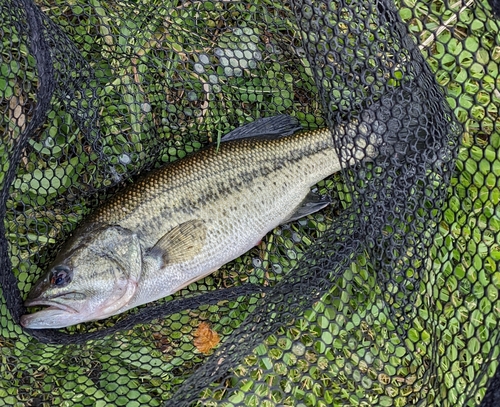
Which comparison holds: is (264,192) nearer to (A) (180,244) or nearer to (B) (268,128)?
(B) (268,128)

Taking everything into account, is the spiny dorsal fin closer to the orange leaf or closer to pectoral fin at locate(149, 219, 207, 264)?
pectoral fin at locate(149, 219, 207, 264)

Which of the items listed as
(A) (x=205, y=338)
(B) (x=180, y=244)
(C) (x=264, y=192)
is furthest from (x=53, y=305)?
(C) (x=264, y=192)

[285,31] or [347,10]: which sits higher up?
[347,10]

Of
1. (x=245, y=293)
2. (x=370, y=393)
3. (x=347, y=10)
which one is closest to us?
(x=347, y=10)

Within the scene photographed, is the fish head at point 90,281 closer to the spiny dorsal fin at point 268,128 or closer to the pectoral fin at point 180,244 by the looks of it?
the pectoral fin at point 180,244

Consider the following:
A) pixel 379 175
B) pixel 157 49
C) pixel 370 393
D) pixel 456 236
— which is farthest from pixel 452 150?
pixel 157 49

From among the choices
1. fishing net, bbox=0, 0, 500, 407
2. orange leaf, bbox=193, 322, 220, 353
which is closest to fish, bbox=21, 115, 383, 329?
fishing net, bbox=0, 0, 500, 407


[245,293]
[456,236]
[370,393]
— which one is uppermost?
[456,236]

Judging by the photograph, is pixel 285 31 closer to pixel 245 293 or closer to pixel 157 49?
pixel 157 49
